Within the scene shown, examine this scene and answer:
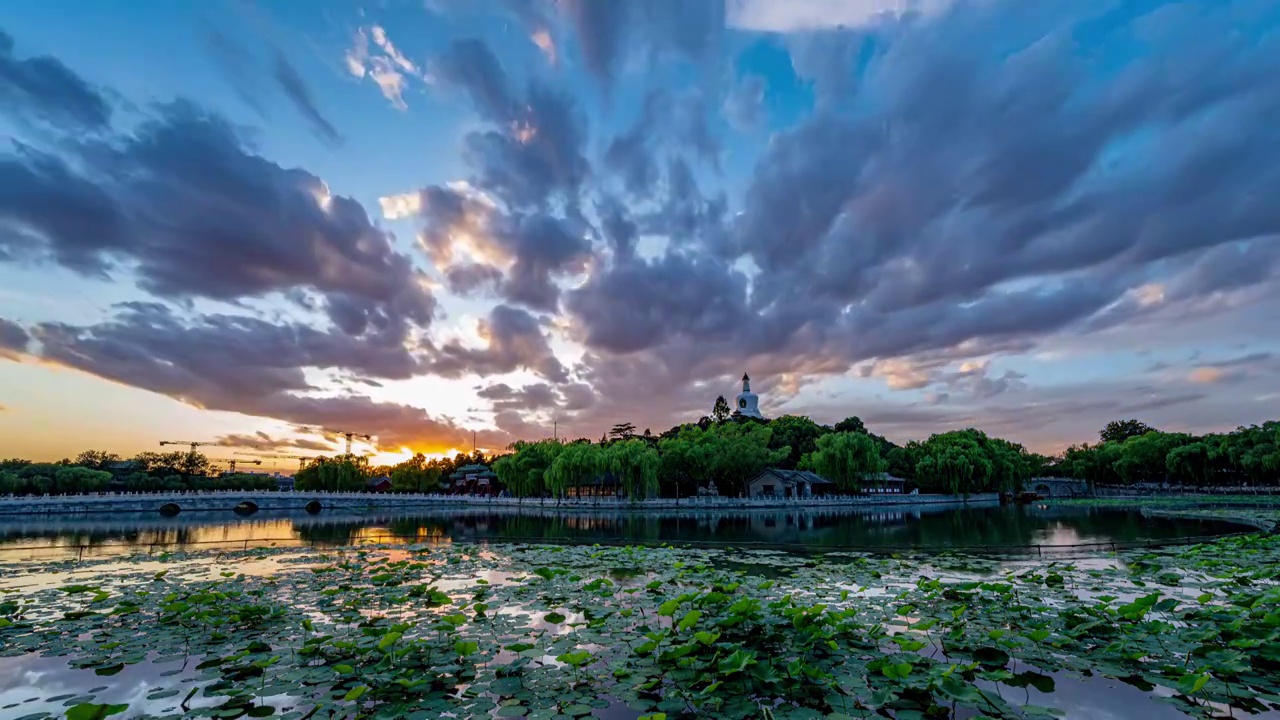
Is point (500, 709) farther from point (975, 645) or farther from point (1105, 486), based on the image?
point (1105, 486)

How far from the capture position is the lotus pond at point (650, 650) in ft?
16.5

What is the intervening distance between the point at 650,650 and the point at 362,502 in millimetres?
57387

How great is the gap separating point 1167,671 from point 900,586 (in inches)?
196

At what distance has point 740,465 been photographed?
2068 inches

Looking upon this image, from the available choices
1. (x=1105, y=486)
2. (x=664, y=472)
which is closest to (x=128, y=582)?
(x=664, y=472)

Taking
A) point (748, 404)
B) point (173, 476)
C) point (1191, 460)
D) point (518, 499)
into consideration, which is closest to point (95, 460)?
point (173, 476)

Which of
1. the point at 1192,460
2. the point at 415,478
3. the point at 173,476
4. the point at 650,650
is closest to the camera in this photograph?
the point at 650,650

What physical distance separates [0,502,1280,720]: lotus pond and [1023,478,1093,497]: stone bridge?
7743cm

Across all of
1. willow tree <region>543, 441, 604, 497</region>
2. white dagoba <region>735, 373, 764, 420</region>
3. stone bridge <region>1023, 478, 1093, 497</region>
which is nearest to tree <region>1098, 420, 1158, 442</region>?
stone bridge <region>1023, 478, 1093, 497</region>

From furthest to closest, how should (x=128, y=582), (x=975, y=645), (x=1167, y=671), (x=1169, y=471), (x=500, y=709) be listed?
(x=1169, y=471), (x=128, y=582), (x=975, y=645), (x=1167, y=671), (x=500, y=709)

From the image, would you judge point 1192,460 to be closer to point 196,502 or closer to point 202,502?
point 196,502

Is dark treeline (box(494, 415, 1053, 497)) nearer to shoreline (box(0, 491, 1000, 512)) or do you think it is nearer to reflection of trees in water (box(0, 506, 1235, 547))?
shoreline (box(0, 491, 1000, 512))

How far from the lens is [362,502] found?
5541cm

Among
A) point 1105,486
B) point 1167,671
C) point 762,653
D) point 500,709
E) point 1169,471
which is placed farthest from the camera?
point 1105,486
